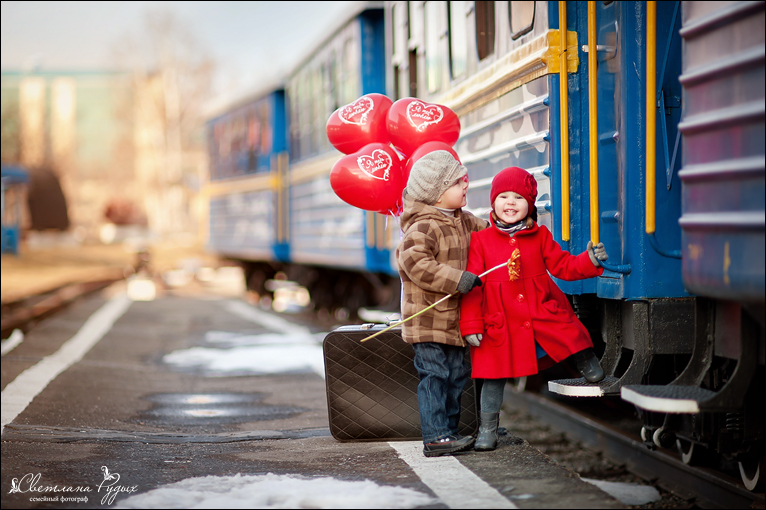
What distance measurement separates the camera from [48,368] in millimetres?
7859

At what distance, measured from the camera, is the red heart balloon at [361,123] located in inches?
209

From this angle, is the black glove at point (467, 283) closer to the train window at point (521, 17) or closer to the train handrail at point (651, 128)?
the train handrail at point (651, 128)

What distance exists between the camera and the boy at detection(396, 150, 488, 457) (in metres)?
4.18

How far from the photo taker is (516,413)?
8188 mm

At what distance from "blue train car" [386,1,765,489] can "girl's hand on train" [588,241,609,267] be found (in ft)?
1.19

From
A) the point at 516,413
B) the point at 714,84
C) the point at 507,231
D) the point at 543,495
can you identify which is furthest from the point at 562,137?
the point at 516,413

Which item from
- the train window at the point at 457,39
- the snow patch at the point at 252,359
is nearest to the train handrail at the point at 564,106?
the train window at the point at 457,39

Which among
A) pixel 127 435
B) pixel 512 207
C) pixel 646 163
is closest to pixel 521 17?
pixel 646 163

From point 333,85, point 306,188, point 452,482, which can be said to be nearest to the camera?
point 452,482

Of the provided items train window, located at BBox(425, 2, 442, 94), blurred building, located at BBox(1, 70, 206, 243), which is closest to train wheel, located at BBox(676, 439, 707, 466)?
train window, located at BBox(425, 2, 442, 94)

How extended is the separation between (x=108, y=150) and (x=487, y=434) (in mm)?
64507

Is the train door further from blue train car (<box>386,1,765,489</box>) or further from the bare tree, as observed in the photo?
the bare tree

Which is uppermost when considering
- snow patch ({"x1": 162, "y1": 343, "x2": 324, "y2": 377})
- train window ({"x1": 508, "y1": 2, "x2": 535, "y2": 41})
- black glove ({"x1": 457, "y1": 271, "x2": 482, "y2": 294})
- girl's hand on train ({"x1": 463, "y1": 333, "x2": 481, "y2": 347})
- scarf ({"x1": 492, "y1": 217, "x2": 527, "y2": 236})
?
train window ({"x1": 508, "y1": 2, "x2": 535, "y2": 41})

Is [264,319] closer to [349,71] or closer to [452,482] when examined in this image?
[349,71]
